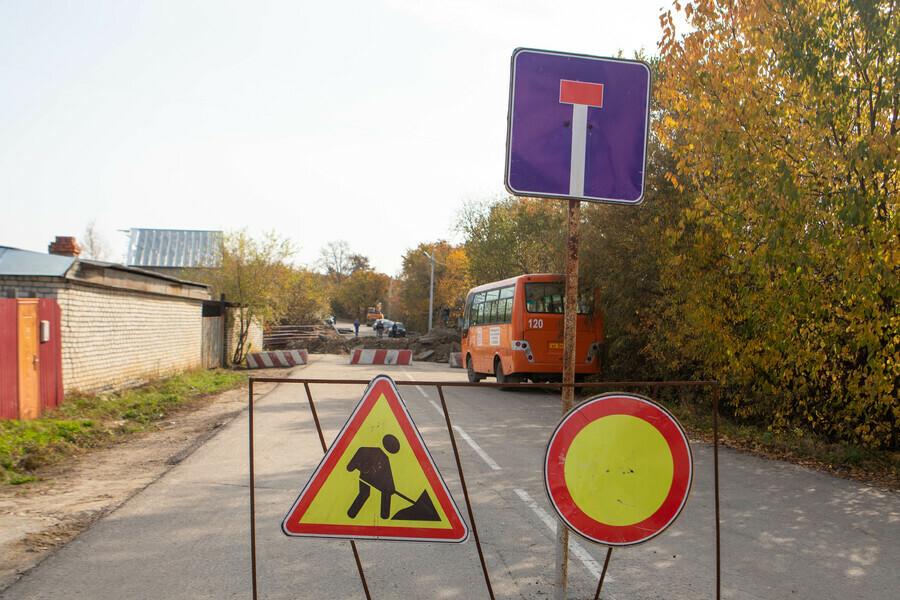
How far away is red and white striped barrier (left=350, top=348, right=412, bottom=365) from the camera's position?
3091 cm

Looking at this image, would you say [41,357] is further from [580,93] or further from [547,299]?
[547,299]

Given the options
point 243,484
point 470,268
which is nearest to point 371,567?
point 243,484

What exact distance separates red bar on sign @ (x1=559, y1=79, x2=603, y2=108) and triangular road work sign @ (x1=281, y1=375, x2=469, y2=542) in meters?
1.96

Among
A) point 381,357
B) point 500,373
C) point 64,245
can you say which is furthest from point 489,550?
point 381,357

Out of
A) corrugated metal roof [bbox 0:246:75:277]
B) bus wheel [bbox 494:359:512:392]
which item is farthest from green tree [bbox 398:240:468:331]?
corrugated metal roof [bbox 0:246:75:277]

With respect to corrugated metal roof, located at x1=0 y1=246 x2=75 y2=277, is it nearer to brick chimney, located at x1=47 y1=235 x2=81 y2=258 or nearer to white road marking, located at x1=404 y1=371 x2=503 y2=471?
brick chimney, located at x1=47 y1=235 x2=81 y2=258

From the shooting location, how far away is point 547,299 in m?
17.4

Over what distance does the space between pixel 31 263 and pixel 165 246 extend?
2297 inches

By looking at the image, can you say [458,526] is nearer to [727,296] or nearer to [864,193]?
[864,193]

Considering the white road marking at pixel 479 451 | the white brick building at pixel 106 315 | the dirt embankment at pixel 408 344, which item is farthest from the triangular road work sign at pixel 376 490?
the dirt embankment at pixel 408 344

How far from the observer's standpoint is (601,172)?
12.6 ft

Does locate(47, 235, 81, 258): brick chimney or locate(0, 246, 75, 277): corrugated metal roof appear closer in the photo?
locate(0, 246, 75, 277): corrugated metal roof

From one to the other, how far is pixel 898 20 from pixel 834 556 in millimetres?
5737

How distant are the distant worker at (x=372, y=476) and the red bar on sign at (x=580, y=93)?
2.30m
